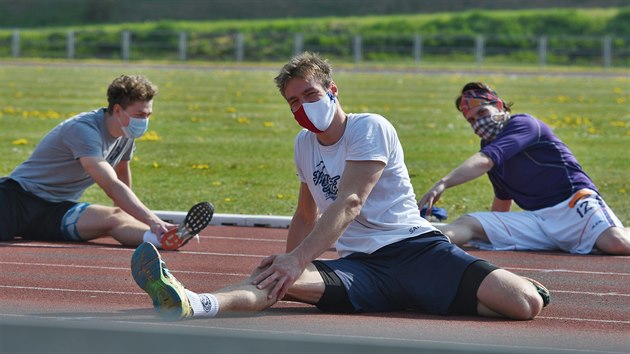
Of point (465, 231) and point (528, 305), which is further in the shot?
point (465, 231)

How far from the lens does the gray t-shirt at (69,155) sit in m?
8.63

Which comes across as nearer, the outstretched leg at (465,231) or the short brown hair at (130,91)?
the short brown hair at (130,91)

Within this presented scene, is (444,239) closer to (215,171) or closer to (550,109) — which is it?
(215,171)

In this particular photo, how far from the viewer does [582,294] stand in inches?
286

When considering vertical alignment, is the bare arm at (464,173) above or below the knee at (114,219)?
above

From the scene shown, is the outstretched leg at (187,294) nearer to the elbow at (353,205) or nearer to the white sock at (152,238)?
the elbow at (353,205)

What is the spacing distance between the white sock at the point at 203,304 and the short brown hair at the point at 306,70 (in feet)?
3.86

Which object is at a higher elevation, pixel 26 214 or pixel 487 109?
pixel 487 109

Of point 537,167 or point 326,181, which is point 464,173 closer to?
point 537,167

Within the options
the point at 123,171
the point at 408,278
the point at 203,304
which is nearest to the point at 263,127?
the point at 123,171

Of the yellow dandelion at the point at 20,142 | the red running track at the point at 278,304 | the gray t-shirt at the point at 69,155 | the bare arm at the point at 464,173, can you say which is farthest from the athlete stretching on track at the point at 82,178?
the yellow dandelion at the point at 20,142

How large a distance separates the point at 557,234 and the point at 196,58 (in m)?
42.5

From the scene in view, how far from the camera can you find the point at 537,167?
9047mm

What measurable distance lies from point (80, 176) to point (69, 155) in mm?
214
